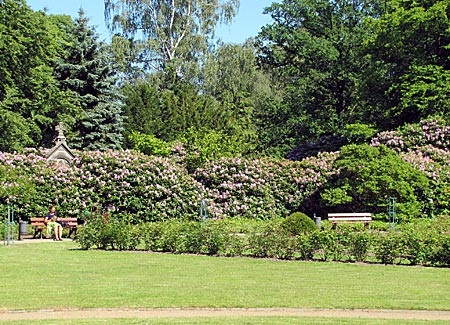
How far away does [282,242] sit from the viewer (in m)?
18.2

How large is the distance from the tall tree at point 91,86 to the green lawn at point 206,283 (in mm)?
23149

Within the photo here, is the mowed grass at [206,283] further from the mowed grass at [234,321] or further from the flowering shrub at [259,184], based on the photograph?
the flowering shrub at [259,184]

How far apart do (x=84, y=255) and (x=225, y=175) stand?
14678 mm

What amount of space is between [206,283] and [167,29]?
43423 mm

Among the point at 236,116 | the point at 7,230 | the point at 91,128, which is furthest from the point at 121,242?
the point at 236,116

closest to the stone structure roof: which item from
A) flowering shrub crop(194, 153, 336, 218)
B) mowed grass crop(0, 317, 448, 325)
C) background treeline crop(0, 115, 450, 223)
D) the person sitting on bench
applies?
background treeline crop(0, 115, 450, 223)

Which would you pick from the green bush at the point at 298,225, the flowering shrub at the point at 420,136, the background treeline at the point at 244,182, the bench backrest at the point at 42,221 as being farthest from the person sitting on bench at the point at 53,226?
the flowering shrub at the point at 420,136

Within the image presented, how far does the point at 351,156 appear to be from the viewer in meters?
30.5

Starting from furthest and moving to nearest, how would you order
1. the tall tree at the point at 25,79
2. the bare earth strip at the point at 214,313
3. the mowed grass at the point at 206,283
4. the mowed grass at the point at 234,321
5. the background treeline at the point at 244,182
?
the tall tree at the point at 25,79 → the background treeline at the point at 244,182 → the mowed grass at the point at 206,283 → the bare earth strip at the point at 214,313 → the mowed grass at the point at 234,321

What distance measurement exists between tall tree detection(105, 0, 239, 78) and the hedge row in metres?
33.6

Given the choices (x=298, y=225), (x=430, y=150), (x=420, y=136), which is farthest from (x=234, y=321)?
(x=420, y=136)

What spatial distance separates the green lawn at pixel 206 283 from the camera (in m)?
11.4

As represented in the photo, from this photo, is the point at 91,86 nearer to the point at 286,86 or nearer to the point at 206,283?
the point at 286,86

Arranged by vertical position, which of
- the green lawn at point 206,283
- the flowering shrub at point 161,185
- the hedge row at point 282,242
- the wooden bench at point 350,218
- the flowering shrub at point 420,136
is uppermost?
the flowering shrub at point 420,136
